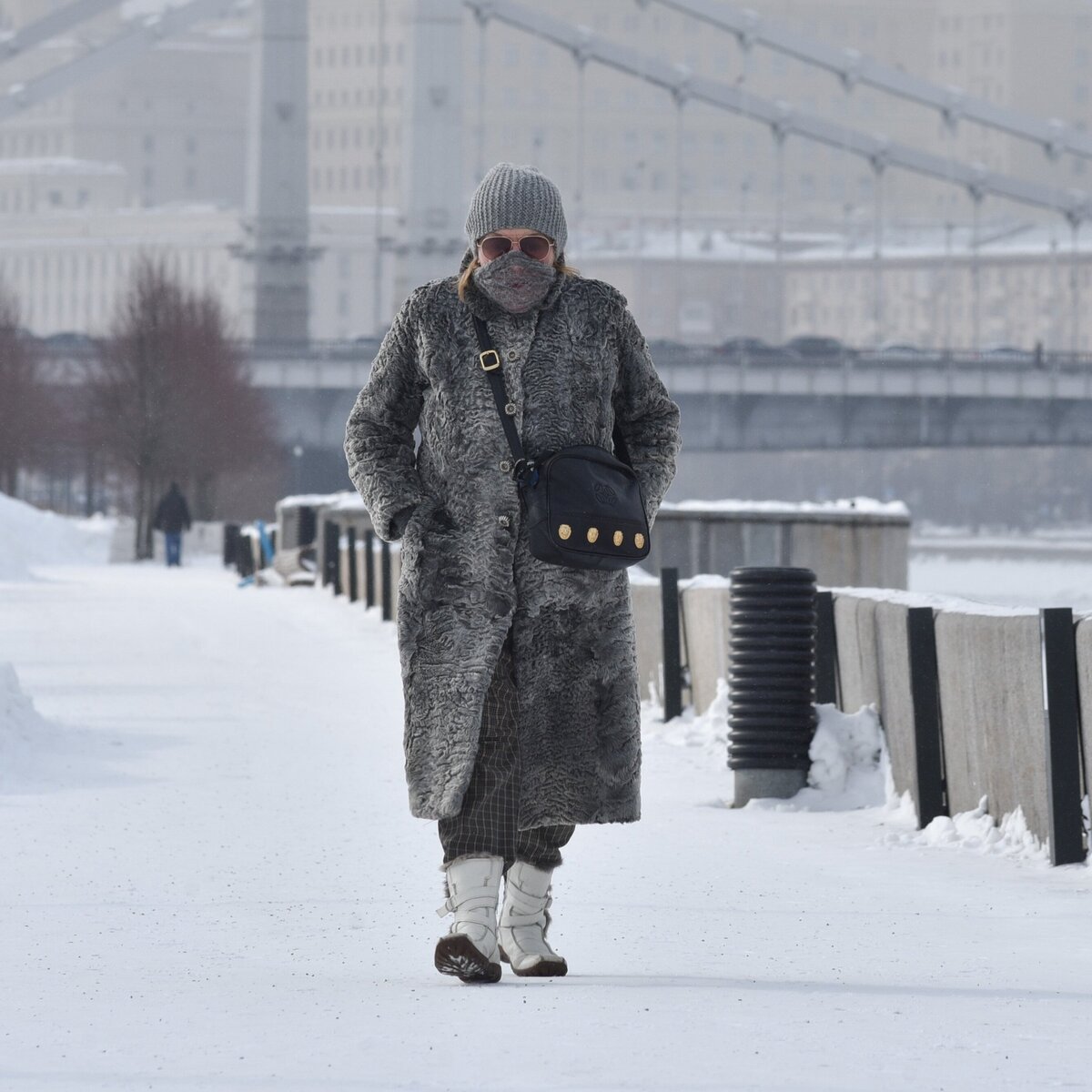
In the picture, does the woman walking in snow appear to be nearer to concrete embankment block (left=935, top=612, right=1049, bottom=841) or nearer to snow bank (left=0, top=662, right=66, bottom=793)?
concrete embankment block (left=935, top=612, right=1049, bottom=841)

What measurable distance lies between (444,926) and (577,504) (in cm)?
147

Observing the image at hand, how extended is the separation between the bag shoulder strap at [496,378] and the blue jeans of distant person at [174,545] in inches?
1640

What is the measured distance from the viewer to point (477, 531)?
5.64m

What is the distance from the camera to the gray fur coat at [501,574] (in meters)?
5.63

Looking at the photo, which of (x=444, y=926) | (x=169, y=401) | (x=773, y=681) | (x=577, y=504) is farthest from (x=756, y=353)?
Result: (x=577, y=504)

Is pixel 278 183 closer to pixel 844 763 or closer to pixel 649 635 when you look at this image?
pixel 649 635

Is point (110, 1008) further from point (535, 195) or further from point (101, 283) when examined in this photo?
point (101, 283)

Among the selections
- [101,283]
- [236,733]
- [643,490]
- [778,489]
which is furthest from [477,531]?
[101,283]

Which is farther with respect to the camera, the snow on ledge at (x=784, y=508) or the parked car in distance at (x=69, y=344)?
the parked car in distance at (x=69, y=344)

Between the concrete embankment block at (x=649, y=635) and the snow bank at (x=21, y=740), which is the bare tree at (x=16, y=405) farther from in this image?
the snow bank at (x=21, y=740)

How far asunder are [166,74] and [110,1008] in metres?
186

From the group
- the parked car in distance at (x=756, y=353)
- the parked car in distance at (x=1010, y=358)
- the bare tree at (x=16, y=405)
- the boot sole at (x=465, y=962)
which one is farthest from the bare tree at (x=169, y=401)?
the boot sole at (x=465, y=962)

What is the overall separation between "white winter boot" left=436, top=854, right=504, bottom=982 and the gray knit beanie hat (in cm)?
122

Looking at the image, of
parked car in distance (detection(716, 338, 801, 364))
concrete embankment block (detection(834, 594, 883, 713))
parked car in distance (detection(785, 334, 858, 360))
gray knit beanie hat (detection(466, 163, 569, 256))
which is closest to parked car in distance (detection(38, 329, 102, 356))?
parked car in distance (detection(716, 338, 801, 364))
